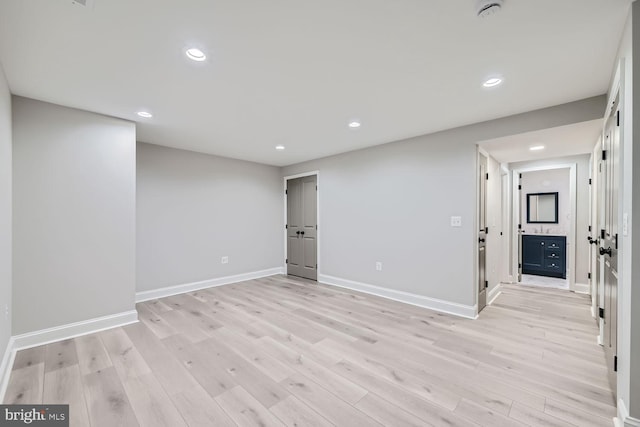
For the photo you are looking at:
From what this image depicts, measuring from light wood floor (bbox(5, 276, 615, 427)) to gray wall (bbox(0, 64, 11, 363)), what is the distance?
0.40m

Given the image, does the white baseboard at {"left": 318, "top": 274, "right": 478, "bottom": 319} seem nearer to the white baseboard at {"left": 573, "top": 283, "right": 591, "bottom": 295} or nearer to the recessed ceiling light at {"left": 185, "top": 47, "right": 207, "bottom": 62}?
the white baseboard at {"left": 573, "top": 283, "right": 591, "bottom": 295}

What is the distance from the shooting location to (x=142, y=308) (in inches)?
147

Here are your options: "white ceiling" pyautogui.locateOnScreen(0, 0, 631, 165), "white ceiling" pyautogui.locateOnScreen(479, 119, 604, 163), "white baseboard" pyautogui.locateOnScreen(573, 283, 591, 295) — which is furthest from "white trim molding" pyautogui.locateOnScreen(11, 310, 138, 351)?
"white baseboard" pyautogui.locateOnScreen(573, 283, 591, 295)

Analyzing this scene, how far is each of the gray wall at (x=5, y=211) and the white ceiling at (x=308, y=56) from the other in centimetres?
24

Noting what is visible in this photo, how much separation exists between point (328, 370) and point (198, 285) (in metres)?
3.32

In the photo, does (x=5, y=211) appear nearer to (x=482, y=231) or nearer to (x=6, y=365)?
(x=6, y=365)

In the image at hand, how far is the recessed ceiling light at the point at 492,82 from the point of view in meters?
2.30

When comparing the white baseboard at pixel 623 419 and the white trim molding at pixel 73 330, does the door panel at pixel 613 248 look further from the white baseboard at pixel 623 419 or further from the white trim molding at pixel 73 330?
the white trim molding at pixel 73 330

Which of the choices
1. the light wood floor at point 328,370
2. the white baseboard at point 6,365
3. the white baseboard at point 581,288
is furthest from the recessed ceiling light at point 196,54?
the white baseboard at point 581,288

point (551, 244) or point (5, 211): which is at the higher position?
point (5, 211)

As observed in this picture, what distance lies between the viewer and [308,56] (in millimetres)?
1969

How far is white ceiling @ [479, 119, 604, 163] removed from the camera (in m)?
2.93

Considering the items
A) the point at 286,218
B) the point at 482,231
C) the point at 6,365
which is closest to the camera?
the point at 6,365

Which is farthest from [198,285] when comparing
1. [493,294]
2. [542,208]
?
[542,208]
